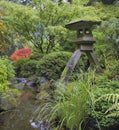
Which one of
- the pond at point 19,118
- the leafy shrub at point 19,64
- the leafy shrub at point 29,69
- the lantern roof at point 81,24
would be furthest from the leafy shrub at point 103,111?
the leafy shrub at point 19,64

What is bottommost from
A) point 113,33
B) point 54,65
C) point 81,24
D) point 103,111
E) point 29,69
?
point 29,69

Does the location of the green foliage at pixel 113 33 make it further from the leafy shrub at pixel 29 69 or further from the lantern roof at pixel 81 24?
the leafy shrub at pixel 29 69

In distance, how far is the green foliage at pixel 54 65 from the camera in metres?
8.73

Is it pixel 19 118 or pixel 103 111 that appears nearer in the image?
pixel 103 111

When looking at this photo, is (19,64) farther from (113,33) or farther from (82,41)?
(113,33)

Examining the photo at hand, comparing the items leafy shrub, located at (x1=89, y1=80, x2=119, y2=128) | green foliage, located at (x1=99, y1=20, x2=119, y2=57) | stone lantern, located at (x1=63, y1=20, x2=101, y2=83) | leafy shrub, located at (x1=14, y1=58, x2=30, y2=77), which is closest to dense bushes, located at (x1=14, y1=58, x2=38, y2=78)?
leafy shrub, located at (x1=14, y1=58, x2=30, y2=77)

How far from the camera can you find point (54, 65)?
8812mm

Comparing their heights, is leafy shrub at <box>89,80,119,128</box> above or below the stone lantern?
below

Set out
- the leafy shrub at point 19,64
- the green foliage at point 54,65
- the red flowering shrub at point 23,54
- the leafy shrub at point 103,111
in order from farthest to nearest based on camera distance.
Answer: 1. the red flowering shrub at point 23,54
2. the leafy shrub at point 19,64
3. the green foliage at point 54,65
4. the leafy shrub at point 103,111

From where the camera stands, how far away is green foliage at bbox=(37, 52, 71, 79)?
8734 mm

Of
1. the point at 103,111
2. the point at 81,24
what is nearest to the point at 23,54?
the point at 81,24

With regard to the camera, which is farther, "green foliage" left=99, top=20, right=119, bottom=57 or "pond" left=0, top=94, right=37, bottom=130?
"green foliage" left=99, top=20, right=119, bottom=57

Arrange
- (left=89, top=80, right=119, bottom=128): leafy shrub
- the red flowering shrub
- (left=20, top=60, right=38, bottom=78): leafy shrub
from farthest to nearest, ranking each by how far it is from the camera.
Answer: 1. the red flowering shrub
2. (left=20, top=60, right=38, bottom=78): leafy shrub
3. (left=89, top=80, right=119, bottom=128): leafy shrub

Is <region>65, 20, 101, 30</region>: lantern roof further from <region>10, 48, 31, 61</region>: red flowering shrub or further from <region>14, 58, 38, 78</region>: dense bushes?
<region>10, 48, 31, 61</region>: red flowering shrub
